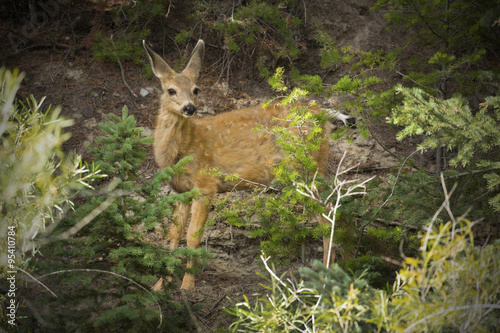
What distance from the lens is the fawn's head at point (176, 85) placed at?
20.8ft

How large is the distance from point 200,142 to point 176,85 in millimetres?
891

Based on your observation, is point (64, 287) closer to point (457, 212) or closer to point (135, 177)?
point (135, 177)

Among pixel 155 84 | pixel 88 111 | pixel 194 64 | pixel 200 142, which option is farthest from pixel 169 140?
pixel 155 84

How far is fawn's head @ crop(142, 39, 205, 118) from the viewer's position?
6348 millimetres

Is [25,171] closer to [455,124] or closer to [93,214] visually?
[93,214]

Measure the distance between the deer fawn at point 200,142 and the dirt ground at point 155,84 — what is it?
0.88 meters

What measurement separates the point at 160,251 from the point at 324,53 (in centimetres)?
344

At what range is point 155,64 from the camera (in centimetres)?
650

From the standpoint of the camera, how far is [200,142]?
687cm

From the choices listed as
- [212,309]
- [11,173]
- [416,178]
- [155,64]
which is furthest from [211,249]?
[11,173]

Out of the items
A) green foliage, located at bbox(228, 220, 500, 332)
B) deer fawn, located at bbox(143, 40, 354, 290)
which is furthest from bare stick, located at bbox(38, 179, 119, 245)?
deer fawn, located at bbox(143, 40, 354, 290)

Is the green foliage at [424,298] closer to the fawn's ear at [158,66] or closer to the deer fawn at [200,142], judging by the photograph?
the deer fawn at [200,142]

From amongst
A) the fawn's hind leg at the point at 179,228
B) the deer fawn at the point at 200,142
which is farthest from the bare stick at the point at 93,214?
the fawn's hind leg at the point at 179,228

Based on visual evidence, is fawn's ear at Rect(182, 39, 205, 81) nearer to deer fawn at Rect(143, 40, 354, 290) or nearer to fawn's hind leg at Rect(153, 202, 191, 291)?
deer fawn at Rect(143, 40, 354, 290)
